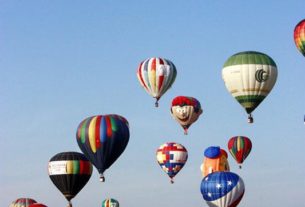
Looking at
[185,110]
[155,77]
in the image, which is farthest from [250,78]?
[185,110]

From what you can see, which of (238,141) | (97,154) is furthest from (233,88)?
(238,141)

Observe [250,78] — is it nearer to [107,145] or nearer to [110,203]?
[107,145]

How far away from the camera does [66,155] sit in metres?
57.2

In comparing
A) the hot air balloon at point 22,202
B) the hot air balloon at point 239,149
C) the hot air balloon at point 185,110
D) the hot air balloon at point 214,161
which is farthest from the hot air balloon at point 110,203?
the hot air balloon at point 214,161

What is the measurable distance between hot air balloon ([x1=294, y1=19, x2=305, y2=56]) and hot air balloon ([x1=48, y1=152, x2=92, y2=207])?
17386mm

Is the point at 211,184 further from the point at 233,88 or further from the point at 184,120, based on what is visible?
the point at 184,120

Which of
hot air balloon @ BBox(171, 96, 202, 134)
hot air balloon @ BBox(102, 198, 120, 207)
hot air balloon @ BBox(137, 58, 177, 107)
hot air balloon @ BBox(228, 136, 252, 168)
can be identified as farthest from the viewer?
hot air balloon @ BBox(102, 198, 120, 207)

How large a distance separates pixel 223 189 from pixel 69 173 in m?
11.0

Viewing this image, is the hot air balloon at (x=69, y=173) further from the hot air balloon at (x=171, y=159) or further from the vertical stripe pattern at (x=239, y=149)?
the vertical stripe pattern at (x=239, y=149)

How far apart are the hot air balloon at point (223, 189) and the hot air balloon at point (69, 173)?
8751 mm

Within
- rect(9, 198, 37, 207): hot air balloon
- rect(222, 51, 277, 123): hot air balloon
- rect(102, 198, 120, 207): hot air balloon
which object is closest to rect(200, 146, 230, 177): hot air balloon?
rect(222, 51, 277, 123): hot air balloon

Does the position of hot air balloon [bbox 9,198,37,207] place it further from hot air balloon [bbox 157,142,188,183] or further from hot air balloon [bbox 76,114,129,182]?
hot air balloon [bbox 76,114,129,182]

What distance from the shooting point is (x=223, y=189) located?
52.4m

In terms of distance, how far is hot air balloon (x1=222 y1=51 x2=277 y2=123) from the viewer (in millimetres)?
52625
